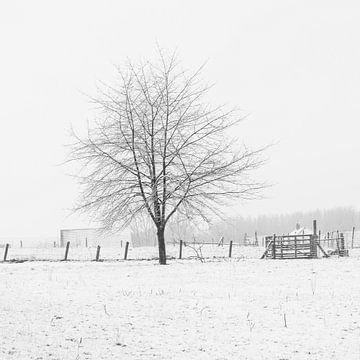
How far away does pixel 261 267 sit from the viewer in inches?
786

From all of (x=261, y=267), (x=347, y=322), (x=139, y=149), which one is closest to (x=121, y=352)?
(x=347, y=322)

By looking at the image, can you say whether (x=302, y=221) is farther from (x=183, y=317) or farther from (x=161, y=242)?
(x=183, y=317)

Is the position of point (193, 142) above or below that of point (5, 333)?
above

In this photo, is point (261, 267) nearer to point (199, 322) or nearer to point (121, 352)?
point (199, 322)

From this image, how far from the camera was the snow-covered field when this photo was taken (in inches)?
332

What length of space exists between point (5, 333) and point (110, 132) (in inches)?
593

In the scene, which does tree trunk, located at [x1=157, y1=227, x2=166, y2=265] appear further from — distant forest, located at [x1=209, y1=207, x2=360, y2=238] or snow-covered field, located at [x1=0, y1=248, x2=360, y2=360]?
distant forest, located at [x1=209, y1=207, x2=360, y2=238]

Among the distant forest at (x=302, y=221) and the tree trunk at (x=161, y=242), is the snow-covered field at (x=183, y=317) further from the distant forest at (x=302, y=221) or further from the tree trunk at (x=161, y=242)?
the distant forest at (x=302, y=221)

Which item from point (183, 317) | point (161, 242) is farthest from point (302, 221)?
point (183, 317)

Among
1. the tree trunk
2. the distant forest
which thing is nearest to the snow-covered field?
the tree trunk

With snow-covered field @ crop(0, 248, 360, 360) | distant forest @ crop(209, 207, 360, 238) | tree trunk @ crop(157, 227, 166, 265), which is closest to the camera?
snow-covered field @ crop(0, 248, 360, 360)

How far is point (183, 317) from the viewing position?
10.8 meters

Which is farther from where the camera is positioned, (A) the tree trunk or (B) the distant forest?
(B) the distant forest

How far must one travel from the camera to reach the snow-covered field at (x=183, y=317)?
8.45 meters
